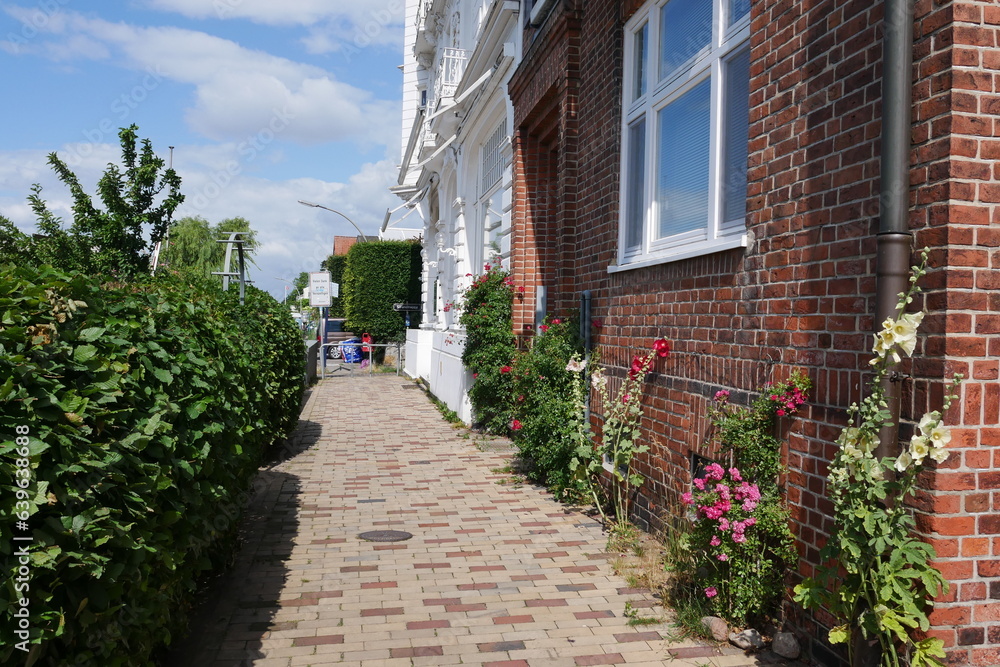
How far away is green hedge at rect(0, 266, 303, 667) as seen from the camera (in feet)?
8.01

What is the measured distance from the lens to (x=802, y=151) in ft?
13.3

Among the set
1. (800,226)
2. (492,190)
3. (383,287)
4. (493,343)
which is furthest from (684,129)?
(383,287)

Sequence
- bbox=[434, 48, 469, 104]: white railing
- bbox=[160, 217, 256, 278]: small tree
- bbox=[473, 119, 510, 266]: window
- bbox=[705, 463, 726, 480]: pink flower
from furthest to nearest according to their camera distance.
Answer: bbox=[160, 217, 256, 278]: small tree → bbox=[434, 48, 469, 104]: white railing → bbox=[473, 119, 510, 266]: window → bbox=[705, 463, 726, 480]: pink flower

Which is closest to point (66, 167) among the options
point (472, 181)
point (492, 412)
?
point (492, 412)

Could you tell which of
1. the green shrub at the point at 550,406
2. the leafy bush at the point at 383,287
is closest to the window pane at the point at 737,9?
the green shrub at the point at 550,406

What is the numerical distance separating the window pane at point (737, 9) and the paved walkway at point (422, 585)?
359cm

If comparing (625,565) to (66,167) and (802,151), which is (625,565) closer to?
(802,151)

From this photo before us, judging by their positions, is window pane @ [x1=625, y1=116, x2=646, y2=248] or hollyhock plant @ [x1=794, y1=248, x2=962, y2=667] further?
window pane @ [x1=625, y1=116, x2=646, y2=248]

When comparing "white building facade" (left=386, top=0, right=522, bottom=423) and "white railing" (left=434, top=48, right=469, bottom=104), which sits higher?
"white railing" (left=434, top=48, right=469, bottom=104)

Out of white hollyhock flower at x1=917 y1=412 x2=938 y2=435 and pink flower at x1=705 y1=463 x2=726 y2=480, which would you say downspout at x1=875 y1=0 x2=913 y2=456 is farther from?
pink flower at x1=705 y1=463 x2=726 y2=480

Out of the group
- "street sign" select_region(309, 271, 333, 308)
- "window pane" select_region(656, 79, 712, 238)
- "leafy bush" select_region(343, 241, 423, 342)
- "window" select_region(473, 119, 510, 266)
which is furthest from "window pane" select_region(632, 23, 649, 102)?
"leafy bush" select_region(343, 241, 423, 342)

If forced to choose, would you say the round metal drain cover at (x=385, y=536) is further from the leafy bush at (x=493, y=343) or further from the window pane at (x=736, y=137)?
the leafy bush at (x=493, y=343)

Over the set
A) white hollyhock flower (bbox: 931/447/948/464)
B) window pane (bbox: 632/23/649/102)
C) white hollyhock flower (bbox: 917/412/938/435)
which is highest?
window pane (bbox: 632/23/649/102)

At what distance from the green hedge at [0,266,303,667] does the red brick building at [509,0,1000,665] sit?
9.41 ft
